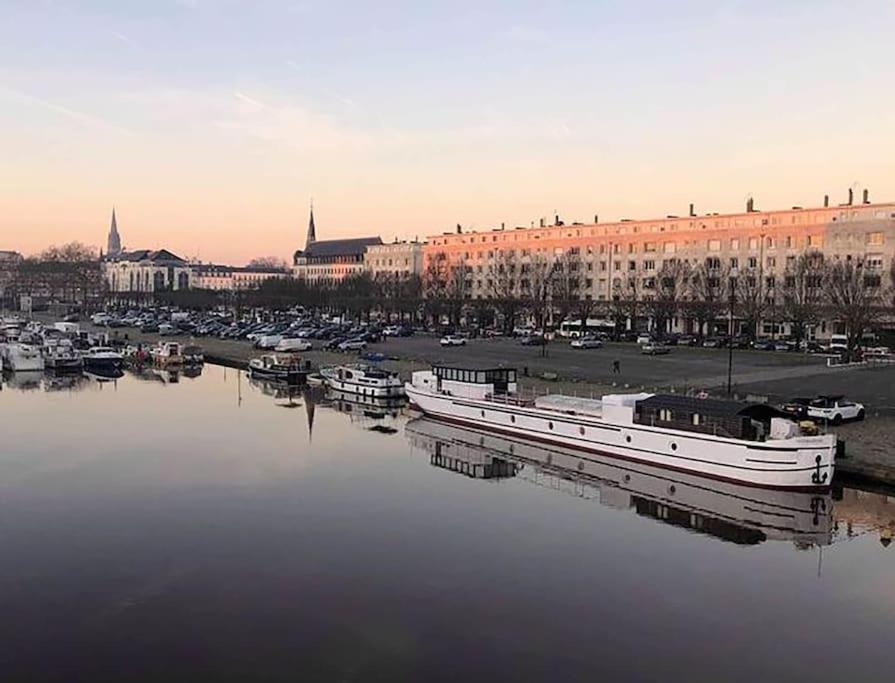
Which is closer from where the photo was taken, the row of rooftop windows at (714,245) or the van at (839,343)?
the van at (839,343)

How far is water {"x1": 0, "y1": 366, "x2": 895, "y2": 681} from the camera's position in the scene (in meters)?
16.0

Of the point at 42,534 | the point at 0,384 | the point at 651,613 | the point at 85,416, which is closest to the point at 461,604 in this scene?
the point at 651,613

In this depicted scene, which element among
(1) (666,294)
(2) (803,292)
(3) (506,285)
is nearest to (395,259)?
(3) (506,285)

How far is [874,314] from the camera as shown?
222ft

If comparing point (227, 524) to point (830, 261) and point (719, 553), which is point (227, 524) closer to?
point (719, 553)

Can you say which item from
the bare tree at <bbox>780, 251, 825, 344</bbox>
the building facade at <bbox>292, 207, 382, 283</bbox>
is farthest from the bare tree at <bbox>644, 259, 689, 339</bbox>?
the building facade at <bbox>292, 207, 382, 283</bbox>

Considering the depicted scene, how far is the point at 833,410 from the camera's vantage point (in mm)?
35000

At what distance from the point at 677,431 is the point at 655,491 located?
321cm

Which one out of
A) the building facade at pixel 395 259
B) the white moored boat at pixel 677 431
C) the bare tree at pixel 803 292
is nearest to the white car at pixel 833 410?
the white moored boat at pixel 677 431

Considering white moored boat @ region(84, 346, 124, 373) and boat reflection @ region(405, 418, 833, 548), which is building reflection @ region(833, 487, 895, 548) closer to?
boat reflection @ region(405, 418, 833, 548)

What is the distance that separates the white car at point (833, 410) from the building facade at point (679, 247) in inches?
1912

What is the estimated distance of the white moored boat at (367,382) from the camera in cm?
4878

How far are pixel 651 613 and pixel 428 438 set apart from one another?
2117cm

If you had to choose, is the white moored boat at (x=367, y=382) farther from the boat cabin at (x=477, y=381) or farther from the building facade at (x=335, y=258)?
the building facade at (x=335, y=258)
